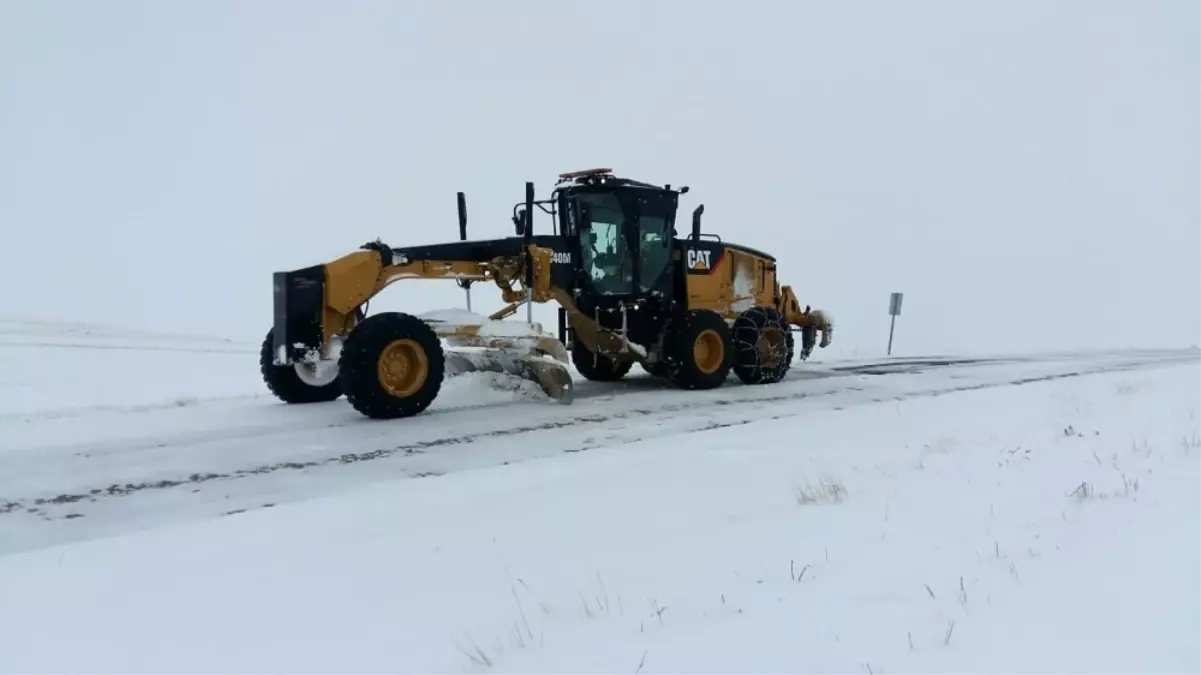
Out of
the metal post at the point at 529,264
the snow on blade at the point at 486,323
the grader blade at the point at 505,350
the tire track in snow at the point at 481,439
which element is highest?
the metal post at the point at 529,264

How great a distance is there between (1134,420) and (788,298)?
721 centimetres

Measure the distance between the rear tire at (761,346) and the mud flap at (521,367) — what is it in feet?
10.7

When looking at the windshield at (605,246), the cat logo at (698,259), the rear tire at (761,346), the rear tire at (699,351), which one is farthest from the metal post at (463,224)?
the rear tire at (761,346)

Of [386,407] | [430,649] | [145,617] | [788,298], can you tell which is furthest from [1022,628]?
[788,298]

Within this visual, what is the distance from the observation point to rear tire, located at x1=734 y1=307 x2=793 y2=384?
39.8 ft

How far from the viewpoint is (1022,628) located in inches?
110

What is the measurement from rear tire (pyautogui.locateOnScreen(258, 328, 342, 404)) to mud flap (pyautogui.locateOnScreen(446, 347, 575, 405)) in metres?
1.30

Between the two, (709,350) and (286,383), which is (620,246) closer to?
(709,350)

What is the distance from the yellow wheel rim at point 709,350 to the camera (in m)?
11.7

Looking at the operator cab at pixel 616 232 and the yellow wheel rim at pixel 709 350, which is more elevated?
the operator cab at pixel 616 232

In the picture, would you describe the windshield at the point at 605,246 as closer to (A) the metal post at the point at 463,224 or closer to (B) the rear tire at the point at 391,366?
(A) the metal post at the point at 463,224

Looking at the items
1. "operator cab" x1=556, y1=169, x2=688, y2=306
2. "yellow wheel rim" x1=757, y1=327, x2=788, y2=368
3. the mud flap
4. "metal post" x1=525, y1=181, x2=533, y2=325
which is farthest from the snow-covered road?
"operator cab" x1=556, y1=169, x2=688, y2=306

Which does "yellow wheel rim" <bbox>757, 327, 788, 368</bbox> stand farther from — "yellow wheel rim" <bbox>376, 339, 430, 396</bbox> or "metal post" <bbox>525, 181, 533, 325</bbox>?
"yellow wheel rim" <bbox>376, 339, 430, 396</bbox>

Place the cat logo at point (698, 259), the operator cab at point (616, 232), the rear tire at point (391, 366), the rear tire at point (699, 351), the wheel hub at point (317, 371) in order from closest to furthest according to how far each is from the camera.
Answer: the rear tire at point (391, 366), the wheel hub at point (317, 371), the operator cab at point (616, 232), the rear tire at point (699, 351), the cat logo at point (698, 259)
